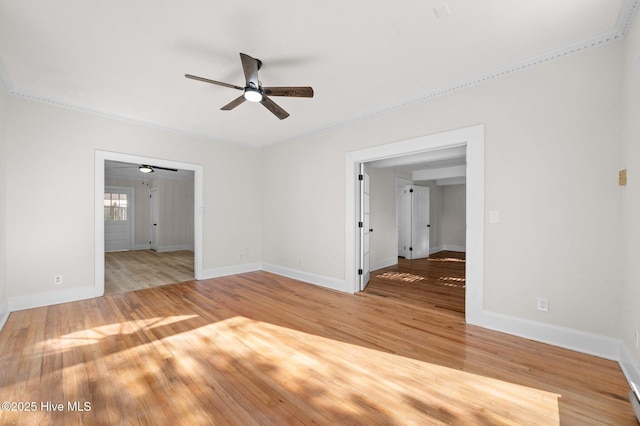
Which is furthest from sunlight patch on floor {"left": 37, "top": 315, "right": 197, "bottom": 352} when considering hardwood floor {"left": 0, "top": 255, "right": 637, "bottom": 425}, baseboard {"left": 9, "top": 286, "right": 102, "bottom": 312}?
baseboard {"left": 9, "top": 286, "right": 102, "bottom": 312}

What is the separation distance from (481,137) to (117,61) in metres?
3.91

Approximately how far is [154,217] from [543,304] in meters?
10.4

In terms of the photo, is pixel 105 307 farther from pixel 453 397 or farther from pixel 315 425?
pixel 453 397

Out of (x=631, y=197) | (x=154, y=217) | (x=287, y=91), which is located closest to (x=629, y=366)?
(x=631, y=197)

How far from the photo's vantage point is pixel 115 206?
9102mm

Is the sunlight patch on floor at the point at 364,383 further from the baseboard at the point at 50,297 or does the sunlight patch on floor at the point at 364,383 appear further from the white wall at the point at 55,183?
the white wall at the point at 55,183

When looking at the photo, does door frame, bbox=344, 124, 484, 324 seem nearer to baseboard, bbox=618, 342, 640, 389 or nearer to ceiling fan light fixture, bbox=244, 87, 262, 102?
baseboard, bbox=618, 342, 640, 389

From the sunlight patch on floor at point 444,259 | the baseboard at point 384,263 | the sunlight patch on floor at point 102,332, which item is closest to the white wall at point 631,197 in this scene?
the baseboard at point 384,263

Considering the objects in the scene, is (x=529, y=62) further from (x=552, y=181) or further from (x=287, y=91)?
(x=287, y=91)

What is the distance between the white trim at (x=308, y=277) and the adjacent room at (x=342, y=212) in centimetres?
7

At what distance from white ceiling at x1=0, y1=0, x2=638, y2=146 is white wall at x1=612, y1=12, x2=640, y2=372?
1.21ft

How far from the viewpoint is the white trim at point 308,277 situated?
4492mm

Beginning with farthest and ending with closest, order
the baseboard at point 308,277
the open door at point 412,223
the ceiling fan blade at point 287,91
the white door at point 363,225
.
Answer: the open door at point 412,223 < the baseboard at point 308,277 < the white door at point 363,225 < the ceiling fan blade at point 287,91

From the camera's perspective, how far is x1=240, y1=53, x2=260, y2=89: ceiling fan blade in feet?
7.81
